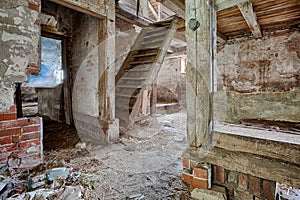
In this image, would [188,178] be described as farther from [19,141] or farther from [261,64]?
[261,64]

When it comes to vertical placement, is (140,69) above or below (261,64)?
below

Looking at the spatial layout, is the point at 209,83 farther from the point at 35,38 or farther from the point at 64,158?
the point at 64,158

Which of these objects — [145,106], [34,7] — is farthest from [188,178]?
[145,106]

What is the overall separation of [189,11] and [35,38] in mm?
1787

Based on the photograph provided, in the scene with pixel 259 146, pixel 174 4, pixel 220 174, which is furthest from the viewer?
pixel 174 4

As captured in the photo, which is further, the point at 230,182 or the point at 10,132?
the point at 10,132

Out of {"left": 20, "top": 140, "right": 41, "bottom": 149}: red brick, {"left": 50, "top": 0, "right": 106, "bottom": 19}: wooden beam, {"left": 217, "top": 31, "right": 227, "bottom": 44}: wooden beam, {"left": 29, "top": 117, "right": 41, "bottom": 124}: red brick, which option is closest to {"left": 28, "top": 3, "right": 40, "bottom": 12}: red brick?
{"left": 50, "top": 0, "right": 106, "bottom": 19}: wooden beam

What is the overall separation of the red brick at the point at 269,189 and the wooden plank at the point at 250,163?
105 millimetres

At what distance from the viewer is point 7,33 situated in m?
1.74

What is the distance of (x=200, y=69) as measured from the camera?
4.23 feet

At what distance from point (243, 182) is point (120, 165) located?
143cm

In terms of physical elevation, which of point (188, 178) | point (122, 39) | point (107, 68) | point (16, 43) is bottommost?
point (188, 178)

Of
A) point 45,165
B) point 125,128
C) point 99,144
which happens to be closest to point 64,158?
point 45,165

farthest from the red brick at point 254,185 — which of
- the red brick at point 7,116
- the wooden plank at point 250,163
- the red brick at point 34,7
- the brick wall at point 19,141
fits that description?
the red brick at point 34,7
